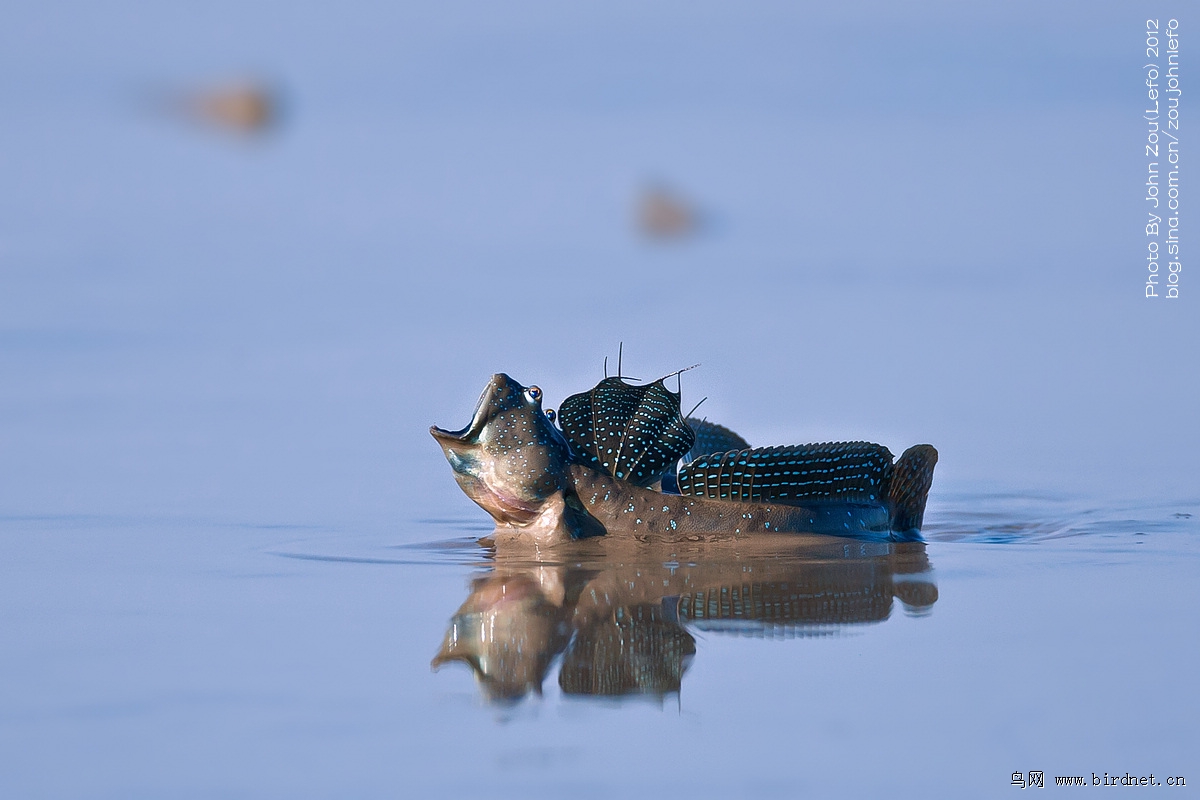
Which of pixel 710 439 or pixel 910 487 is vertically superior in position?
pixel 710 439

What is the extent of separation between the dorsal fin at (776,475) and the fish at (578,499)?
0.01 metres

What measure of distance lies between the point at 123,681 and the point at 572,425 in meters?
2.88

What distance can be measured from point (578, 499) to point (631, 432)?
373mm

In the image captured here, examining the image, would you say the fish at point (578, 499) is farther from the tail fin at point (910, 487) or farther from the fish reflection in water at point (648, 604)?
the fish reflection in water at point (648, 604)

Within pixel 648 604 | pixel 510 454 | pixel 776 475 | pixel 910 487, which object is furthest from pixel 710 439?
pixel 648 604

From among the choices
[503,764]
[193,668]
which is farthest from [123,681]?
[503,764]

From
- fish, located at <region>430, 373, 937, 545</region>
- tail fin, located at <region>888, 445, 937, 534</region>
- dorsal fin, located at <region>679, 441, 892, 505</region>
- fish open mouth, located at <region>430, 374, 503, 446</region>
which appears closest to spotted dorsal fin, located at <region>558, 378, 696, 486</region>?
fish, located at <region>430, 373, 937, 545</region>

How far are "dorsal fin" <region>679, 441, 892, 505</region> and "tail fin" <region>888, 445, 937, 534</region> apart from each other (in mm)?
291

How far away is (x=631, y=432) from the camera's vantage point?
6246mm

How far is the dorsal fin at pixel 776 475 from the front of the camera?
6012mm

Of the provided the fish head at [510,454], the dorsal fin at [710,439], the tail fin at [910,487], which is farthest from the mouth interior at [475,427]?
the tail fin at [910,487]

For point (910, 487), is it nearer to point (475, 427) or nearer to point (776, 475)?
point (776, 475)

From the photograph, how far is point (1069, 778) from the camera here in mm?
3125

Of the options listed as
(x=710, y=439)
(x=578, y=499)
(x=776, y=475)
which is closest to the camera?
(x=776, y=475)
